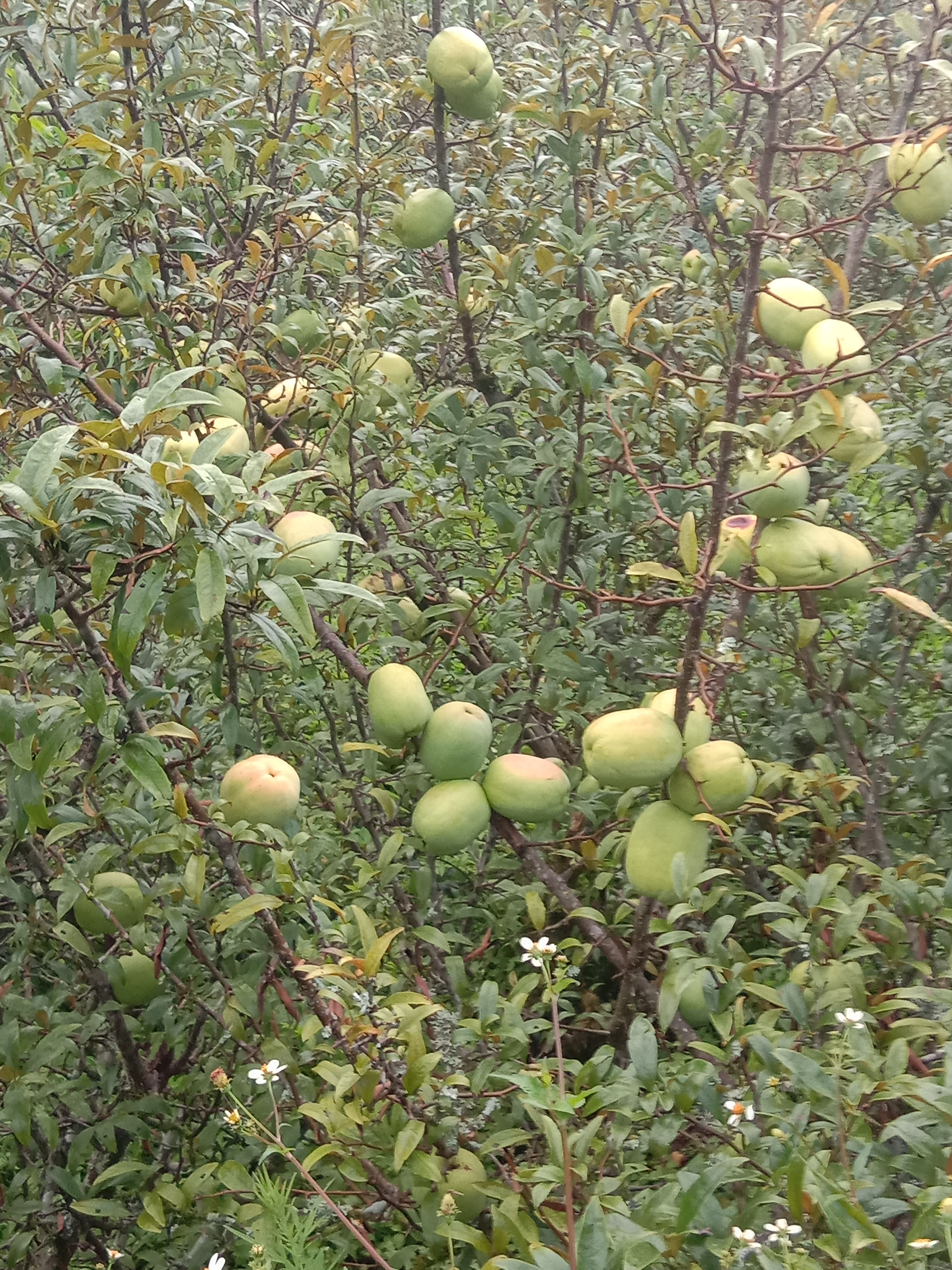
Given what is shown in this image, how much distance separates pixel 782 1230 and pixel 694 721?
67cm

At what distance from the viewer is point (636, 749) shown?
4.75 feet

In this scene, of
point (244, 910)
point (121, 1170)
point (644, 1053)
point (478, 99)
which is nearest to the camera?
point (644, 1053)

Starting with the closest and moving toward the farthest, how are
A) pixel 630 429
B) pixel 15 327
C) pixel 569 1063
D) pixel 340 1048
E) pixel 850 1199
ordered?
pixel 850 1199, pixel 569 1063, pixel 340 1048, pixel 15 327, pixel 630 429

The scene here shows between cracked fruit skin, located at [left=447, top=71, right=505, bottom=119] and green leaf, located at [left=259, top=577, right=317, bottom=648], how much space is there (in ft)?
4.03

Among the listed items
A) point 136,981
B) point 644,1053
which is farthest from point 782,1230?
point 136,981

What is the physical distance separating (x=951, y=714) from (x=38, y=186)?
2.20 m

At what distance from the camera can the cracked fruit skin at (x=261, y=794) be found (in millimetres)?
1619

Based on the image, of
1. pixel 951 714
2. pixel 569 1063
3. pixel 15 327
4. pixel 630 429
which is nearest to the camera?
pixel 569 1063

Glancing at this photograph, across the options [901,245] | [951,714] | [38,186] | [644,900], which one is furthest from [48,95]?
[951,714]

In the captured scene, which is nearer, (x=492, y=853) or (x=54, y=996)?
(x=54, y=996)

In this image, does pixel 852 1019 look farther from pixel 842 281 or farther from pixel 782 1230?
pixel 842 281

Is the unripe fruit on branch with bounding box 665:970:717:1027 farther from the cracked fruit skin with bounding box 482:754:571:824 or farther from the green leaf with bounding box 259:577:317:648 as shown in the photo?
the green leaf with bounding box 259:577:317:648

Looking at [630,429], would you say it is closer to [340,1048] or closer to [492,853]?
[492,853]

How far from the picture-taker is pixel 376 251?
3014mm
